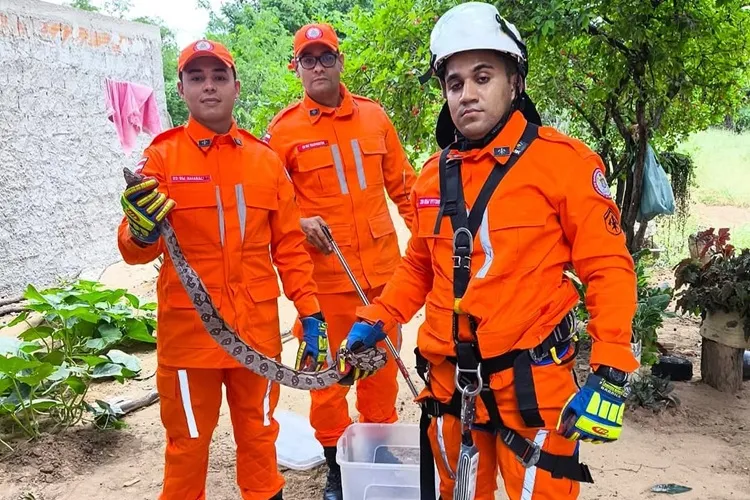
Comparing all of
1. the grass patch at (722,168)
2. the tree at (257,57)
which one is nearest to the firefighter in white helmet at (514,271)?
the tree at (257,57)

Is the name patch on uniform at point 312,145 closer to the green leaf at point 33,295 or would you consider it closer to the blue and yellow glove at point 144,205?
the blue and yellow glove at point 144,205

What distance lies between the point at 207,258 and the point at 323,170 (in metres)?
0.96

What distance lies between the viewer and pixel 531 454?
1.96 meters

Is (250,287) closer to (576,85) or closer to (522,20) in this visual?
(522,20)

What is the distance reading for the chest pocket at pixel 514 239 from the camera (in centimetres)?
197

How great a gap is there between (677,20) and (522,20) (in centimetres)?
100

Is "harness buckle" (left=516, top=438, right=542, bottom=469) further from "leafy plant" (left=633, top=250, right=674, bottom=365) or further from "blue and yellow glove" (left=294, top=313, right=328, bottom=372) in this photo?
"leafy plant" (left=633, top=250, right=674, bottom=365)

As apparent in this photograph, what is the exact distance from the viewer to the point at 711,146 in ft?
62.2

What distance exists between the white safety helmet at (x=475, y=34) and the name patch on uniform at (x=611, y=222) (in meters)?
0.54

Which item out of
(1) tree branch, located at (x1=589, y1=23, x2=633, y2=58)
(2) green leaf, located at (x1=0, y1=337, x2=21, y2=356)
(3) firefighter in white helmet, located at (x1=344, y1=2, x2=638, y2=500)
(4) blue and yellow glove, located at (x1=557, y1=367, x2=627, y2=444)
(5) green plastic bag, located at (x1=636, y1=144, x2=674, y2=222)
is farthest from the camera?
(5) green plastic bag, located at (x1=636, y1=144, x2=674, y2=222)

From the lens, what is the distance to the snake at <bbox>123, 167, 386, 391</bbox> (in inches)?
94.8

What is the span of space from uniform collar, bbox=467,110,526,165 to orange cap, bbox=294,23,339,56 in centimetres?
157

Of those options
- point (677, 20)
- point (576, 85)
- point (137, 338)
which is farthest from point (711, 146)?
point (137, 338)

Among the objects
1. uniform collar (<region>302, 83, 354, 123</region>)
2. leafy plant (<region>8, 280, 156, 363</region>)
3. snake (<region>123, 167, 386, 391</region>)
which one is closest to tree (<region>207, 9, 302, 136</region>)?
leafy plant (<region>8, 280, 156, 363</region>)
